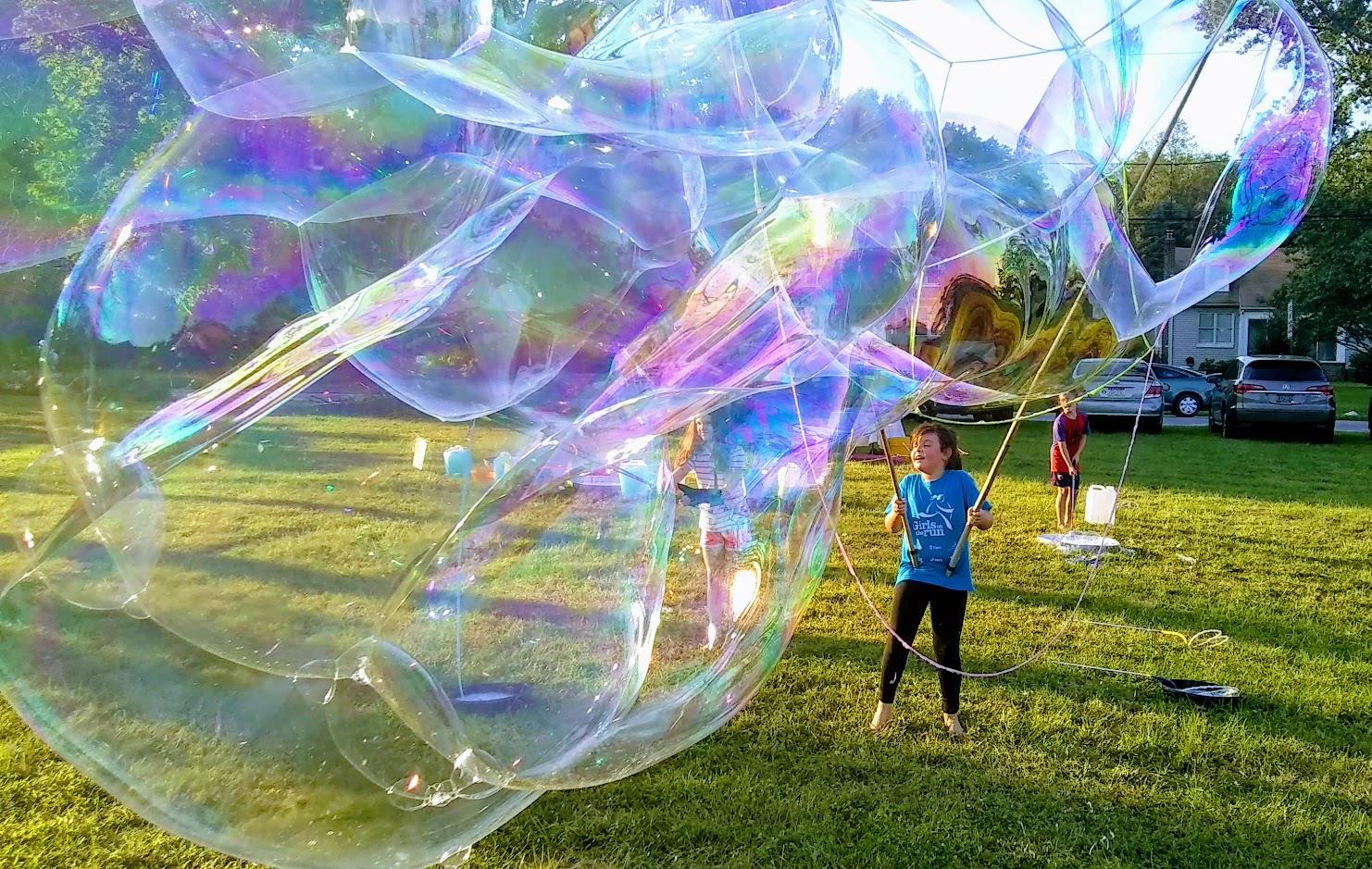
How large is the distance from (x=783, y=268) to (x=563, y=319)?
24.1 inches

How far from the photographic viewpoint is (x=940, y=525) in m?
4.50

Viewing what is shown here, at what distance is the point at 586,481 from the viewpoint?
8.43 ft

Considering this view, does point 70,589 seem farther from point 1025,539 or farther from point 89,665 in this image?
point 1025,539

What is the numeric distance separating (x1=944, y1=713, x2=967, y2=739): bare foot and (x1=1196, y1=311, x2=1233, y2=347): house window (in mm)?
40982

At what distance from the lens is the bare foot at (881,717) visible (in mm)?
4430

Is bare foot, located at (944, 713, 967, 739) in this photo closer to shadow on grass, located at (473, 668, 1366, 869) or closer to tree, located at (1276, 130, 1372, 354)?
shadow on grass, located at (473, 668, 1366, 869)

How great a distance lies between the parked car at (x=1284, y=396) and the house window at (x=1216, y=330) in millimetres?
25031

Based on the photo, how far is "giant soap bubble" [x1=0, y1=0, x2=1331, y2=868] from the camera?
2203 mm

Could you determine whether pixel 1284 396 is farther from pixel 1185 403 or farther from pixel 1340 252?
pixel 1340 252

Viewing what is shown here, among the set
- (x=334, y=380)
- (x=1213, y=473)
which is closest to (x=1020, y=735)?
(x=334, y=380)

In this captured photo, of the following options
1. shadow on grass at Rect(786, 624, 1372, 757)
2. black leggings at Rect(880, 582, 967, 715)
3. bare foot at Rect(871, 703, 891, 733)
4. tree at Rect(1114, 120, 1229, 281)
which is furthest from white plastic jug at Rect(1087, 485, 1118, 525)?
bare foot at Rect(871, 703, 891, 733)

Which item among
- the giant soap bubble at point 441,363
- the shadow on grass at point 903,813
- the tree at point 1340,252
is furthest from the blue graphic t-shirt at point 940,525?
the tree at point 1340,252

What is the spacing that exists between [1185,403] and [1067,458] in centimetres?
1552

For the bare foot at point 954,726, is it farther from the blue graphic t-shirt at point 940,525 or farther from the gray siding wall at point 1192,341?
the gray siding wall at point 1192,341
